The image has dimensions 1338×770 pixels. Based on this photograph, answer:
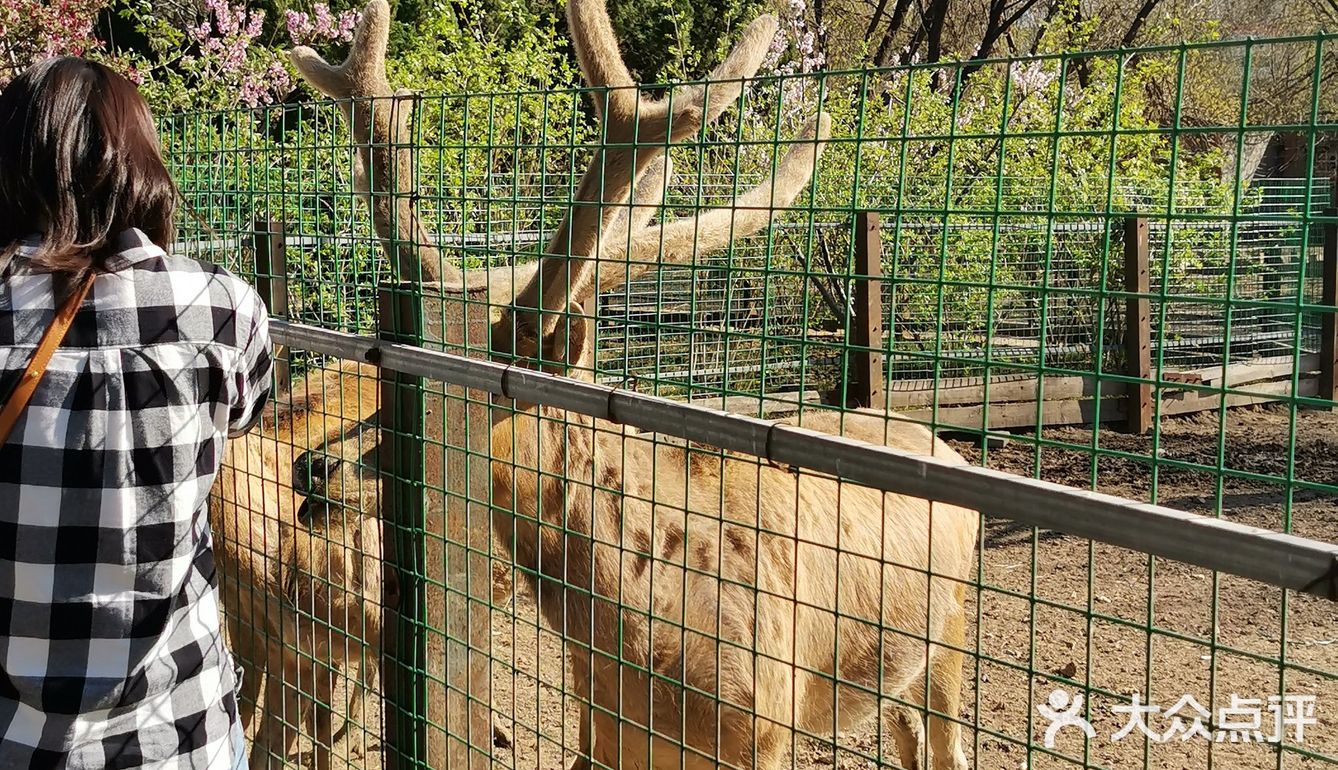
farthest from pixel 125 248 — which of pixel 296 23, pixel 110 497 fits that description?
pixel 296 23

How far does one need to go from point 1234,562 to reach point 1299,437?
450 inches

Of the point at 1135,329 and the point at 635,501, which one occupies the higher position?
the point at 1135,329

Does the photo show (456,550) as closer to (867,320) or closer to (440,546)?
(440,546)

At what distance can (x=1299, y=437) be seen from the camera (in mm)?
11812

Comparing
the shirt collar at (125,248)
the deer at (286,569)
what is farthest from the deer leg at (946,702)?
the shirt collar at (125,248)

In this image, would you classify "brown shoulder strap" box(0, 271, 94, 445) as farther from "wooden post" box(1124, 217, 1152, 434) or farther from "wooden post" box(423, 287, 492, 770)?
"wooden post" box(1124, 217, 1152, 434)

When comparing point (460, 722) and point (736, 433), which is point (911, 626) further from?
point (736, 433)

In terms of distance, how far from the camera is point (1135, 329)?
10.7 metres

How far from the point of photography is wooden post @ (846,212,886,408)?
973 centimetres

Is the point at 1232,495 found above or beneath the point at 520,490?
beneath

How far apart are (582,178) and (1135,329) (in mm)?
8321

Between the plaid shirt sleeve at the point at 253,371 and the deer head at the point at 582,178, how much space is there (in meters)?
0.72

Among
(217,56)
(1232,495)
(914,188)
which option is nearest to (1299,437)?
(1232,495)

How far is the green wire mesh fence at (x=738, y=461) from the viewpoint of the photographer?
206 cm
